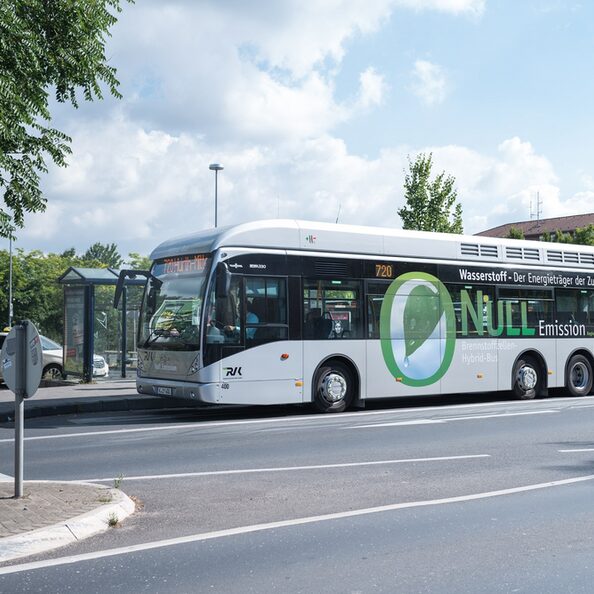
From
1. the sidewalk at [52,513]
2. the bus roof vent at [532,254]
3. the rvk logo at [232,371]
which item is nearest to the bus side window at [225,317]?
the rvk logo at [232,371]

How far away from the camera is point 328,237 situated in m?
15.0

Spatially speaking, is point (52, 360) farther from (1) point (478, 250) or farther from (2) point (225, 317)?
(1) point (478, 250)

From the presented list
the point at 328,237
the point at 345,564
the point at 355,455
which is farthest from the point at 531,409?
the point at 345,564

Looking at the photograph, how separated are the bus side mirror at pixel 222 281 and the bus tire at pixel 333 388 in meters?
2.40

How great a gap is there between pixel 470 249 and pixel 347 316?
3.53 meters

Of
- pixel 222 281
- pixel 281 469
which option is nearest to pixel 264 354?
pixel 222 281

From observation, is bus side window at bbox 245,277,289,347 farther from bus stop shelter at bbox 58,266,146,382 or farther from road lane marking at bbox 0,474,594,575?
bus stop shelter at bbox 58,266,146,382

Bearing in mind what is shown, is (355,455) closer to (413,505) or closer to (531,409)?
(413,505)

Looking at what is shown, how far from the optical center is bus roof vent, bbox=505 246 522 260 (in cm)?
1780

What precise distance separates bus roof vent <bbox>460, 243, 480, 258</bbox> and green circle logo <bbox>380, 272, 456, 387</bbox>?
40.9 inches

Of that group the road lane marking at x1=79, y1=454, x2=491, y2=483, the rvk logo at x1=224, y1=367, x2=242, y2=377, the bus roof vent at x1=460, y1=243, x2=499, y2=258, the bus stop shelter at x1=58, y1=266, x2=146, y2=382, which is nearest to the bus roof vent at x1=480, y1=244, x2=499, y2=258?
the bus roof vent at x1=460, y1=243, x2=499, y2=258

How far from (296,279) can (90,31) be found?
5.10 metres

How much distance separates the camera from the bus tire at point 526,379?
17.7 m

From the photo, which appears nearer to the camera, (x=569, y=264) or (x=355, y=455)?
(x=355, y=455)
